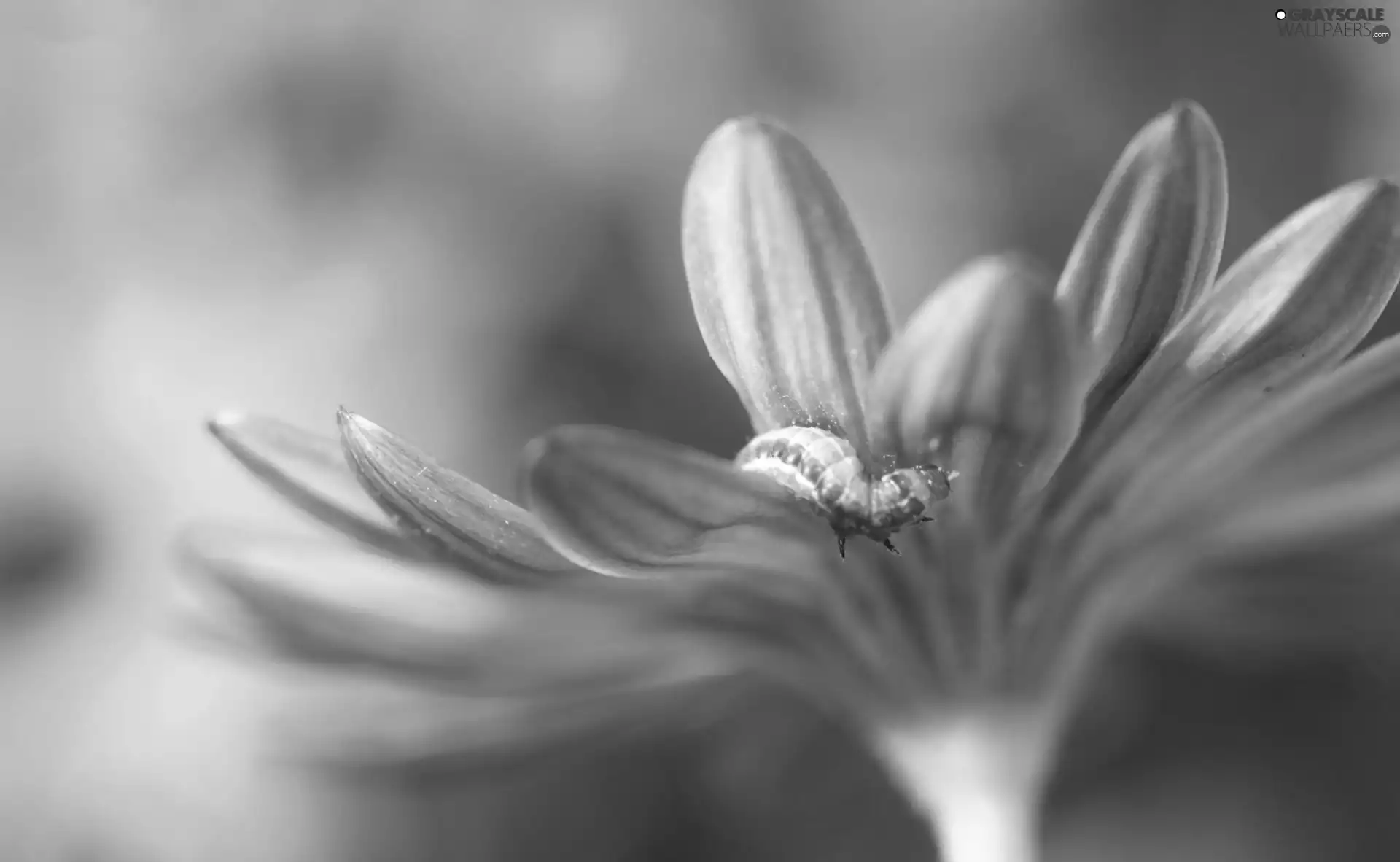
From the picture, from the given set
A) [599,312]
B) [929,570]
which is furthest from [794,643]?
[599,312]

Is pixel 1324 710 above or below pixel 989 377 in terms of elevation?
above

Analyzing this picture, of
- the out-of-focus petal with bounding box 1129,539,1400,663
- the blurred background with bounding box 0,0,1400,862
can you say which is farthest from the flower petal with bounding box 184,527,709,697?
the blurred background with bounding box 0,0,1400,862

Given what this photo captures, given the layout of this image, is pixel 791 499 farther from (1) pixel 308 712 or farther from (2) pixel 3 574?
(2) pixel 3 574

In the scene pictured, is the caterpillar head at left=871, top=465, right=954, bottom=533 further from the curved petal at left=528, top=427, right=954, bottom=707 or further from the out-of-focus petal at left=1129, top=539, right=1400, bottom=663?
the out-of-focus petal at left=1129, top=539, right=1400, bottom=663

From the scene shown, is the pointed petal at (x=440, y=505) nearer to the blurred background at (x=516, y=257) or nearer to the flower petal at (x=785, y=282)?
the flower petal at (x=785, y=282)

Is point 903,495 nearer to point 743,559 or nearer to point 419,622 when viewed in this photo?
point 743,559
